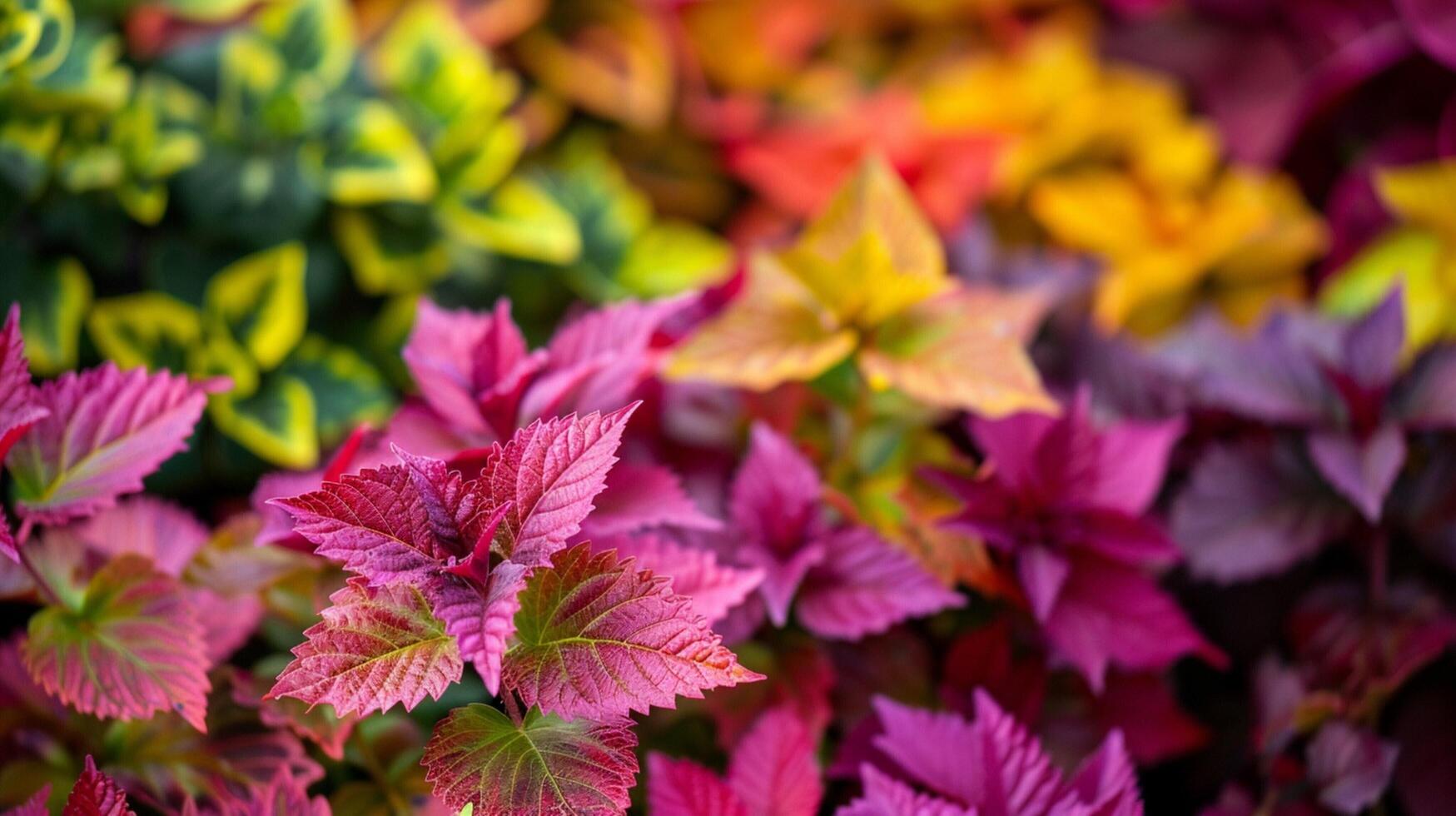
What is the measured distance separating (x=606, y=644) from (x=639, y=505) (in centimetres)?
15

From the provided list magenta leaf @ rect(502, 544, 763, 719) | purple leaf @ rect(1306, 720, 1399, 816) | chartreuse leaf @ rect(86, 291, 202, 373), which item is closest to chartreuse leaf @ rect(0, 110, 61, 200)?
chartreuse leaf @ rect(86, 291, 202, 373)

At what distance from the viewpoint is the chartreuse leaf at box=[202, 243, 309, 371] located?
3.35ft

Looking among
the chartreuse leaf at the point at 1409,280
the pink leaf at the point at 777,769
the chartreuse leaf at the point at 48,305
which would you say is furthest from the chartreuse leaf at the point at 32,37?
the chartreuse leaf at the point at 1409,280

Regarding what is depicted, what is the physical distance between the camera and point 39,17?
2.78ft

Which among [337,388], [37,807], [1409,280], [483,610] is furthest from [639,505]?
[1409,280]

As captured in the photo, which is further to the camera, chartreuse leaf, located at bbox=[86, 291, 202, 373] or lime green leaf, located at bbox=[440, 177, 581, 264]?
lime green leaf, located at bbox=[440, 177, 581, 264]

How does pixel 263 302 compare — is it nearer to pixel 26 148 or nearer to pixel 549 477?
pixel 26 148

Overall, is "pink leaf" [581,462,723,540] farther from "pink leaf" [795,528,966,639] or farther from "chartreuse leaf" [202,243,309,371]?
"chartreuse leaf" [202,243,309,371]

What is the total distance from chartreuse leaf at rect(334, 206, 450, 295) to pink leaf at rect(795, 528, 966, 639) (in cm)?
57

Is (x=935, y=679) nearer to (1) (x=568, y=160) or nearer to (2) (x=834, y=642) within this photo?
(2) (x=834, y=642)

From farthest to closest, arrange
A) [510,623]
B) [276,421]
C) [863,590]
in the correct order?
[276,421] → [863,590] → [510,623]

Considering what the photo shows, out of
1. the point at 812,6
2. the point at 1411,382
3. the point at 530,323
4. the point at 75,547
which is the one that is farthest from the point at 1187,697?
the point at 812,6

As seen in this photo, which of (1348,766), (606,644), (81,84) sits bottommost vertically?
(1348,766)

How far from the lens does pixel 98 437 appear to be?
69cm
